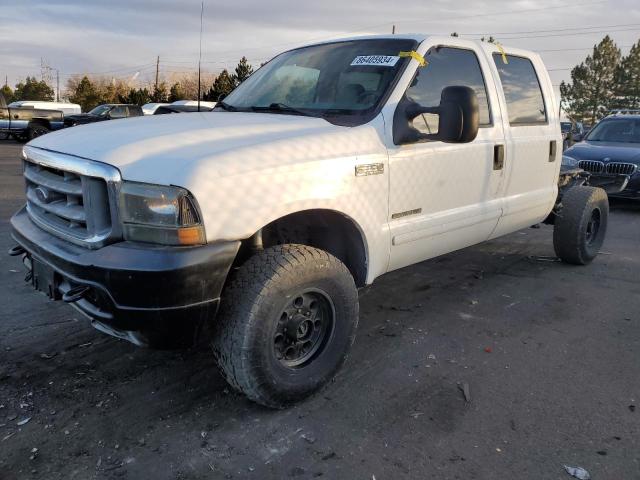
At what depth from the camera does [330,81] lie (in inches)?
147

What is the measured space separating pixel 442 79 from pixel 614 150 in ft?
23.1

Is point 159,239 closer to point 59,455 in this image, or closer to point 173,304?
point 173,304

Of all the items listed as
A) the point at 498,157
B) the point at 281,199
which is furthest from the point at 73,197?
the point at 498,157

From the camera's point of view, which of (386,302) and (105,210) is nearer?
(105,210)

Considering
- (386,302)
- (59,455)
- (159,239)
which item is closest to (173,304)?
(159,239)

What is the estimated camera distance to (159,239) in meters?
2.47

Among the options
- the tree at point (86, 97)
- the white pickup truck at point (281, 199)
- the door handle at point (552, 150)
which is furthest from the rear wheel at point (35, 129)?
the tree at point (86, 97)

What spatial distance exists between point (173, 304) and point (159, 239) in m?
0.28

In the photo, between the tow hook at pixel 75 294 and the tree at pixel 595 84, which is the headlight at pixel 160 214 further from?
the tree at pixel 595 84

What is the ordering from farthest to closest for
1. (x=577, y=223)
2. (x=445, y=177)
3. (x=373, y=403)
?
(x=577, y=223) → (x=445, y=177) → (x=373, y=403)

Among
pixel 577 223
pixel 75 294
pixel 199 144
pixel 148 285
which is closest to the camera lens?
pixel 148 285

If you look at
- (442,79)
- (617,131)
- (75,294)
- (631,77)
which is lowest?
(75,294)

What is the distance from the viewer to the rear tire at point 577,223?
Answer: 546 cm

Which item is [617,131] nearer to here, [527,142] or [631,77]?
[527,142]
